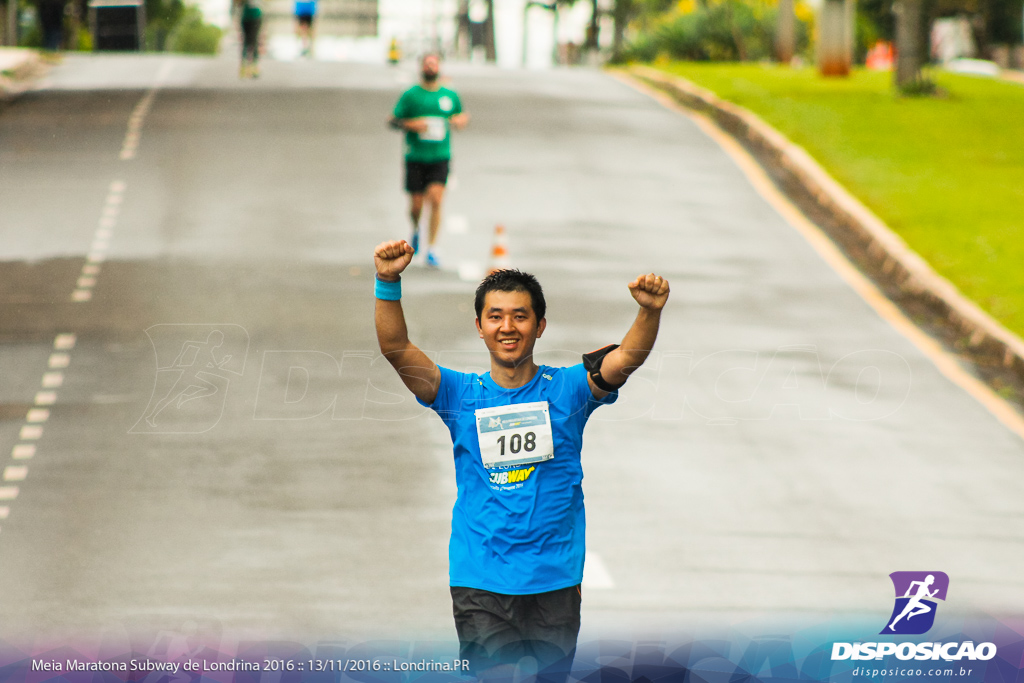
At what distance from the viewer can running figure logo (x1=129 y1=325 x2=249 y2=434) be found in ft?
34.1

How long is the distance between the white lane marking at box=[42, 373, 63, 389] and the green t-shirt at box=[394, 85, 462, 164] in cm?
482

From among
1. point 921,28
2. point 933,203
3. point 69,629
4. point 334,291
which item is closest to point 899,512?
point 69,629

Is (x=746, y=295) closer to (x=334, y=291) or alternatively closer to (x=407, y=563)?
(x=334, y=291)

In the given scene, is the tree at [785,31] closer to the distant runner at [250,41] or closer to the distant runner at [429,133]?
the distant runner at [250,41]

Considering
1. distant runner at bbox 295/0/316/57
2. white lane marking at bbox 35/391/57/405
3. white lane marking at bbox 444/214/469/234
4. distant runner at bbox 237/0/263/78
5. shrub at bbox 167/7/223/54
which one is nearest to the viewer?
white lane marking at bbox 35/391/57/405

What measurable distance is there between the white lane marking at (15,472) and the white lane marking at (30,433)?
0.58 metres

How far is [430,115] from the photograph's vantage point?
14.5m

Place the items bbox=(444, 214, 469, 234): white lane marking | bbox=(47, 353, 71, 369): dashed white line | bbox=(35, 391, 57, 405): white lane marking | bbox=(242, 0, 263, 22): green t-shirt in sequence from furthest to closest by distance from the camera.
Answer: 1. bbox=(242, 0, 263, 22): green t-shirt
2. bbox=(444, 214, 469, 234): white lane marking
3. bbox=(47, 353, 71, 369): dashed white line
4. bbox=(35, 391, 57, 405): white lane marking

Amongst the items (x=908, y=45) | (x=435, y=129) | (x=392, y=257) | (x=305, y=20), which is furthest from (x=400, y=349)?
(x=305, y=20)

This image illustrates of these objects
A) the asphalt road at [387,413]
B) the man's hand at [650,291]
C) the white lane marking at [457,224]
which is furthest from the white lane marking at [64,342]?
the man's hand at [650,291]

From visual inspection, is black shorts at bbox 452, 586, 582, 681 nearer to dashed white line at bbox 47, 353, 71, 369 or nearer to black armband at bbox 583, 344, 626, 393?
black armband at bbox 583, 344, 626, 393

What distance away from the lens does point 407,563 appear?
802 cm

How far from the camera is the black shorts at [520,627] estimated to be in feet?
14.3

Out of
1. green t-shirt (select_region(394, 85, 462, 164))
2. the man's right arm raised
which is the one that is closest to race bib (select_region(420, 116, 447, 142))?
green t-shirt (select_region(394, 85, 462, 164))
